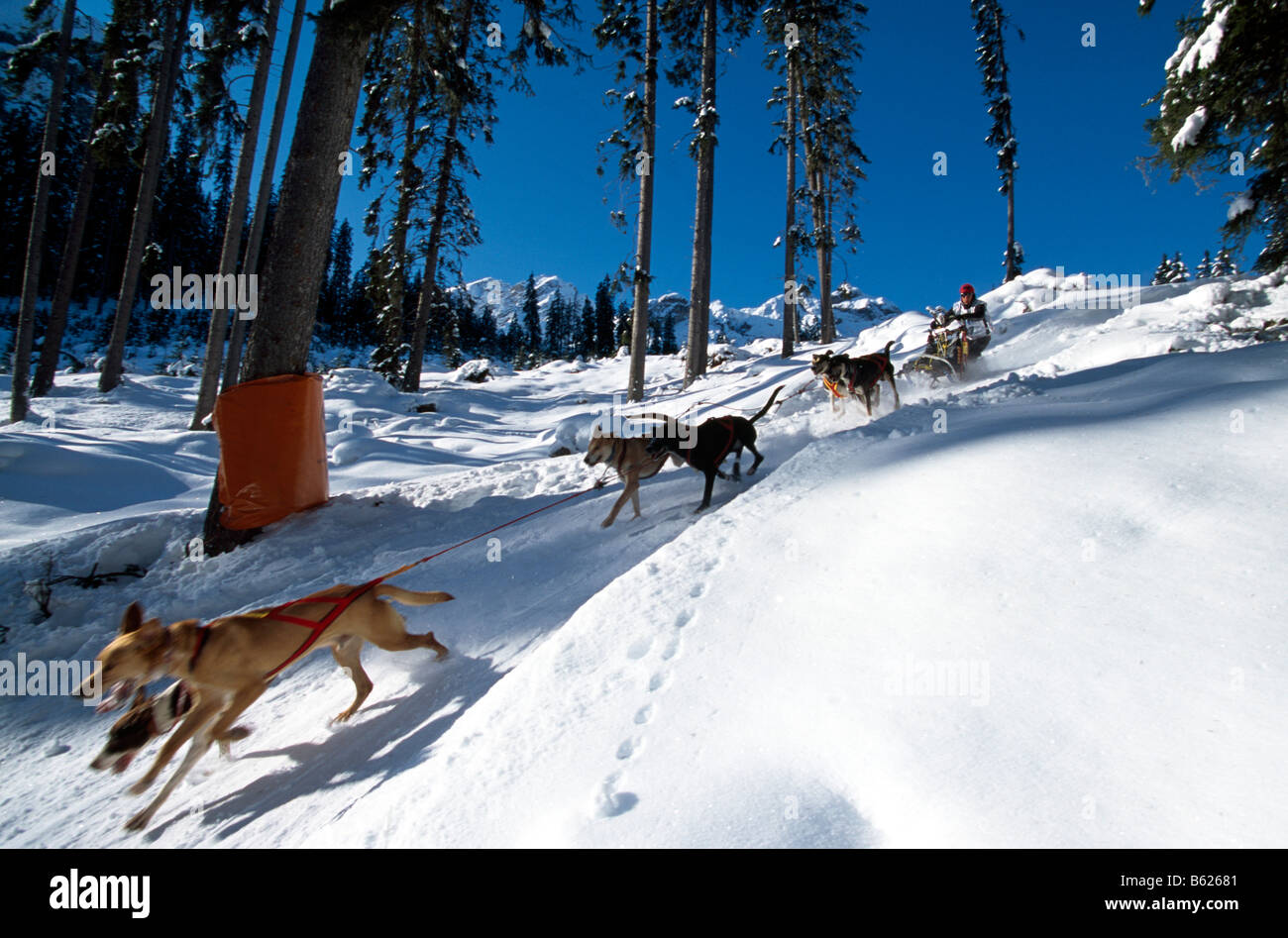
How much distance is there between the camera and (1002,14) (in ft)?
79.4

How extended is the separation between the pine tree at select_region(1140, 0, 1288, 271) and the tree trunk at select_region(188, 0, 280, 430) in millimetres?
16992

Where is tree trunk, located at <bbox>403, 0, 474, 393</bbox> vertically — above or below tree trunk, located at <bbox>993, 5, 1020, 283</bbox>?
below

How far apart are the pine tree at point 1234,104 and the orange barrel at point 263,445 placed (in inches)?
464

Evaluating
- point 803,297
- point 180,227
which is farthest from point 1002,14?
point 180,227

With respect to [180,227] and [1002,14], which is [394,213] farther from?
[180,227]

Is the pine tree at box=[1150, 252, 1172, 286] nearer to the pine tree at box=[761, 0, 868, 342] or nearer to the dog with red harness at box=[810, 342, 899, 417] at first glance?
the pine tree at box=[761, 0, 868, 342]

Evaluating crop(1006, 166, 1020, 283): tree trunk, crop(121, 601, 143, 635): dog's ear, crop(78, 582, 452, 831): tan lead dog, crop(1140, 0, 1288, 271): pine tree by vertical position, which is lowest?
crop(78, 582, 452, 831): tan lead dog

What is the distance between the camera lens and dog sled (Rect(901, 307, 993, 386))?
35.8ft

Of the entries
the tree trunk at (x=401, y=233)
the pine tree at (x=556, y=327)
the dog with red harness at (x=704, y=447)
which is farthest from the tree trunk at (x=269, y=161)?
the pine tree at (x=556, y=327)

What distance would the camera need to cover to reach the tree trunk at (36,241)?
41.9 feet

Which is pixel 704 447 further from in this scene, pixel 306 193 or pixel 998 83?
pixel 998 83

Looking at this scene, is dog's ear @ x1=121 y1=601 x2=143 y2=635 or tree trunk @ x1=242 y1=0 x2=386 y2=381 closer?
Result: dog's ear @ x1=121 y1=601 x2=143 y2=635

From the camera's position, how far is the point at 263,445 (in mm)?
5742

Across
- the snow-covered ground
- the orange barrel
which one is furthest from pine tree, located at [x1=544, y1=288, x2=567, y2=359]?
the snow-covered ground
